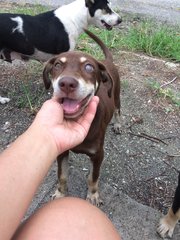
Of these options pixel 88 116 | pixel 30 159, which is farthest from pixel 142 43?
pixel 30 159

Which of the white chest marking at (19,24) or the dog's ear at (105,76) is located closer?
the dog's ear at (105,76)

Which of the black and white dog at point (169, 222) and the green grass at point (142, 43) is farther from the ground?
the black and white dog at point (169, 222)

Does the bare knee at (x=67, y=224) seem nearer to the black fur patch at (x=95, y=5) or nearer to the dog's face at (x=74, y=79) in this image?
the dog's face at (x=74, y=79)

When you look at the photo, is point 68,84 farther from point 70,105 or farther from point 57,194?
point 57,194

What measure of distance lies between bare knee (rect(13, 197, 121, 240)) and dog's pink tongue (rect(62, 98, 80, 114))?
518 millimetres

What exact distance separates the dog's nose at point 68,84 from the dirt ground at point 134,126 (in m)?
0.99

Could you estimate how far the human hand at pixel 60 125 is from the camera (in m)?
1.62

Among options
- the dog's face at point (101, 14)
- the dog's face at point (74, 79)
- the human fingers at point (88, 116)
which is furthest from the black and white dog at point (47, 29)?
the human fingers at point (88, 116)

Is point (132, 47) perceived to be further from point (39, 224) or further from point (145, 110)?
point (39, 224)

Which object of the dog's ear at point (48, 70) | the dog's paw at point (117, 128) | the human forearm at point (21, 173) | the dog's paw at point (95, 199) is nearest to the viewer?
the human forearm at point (21, 173)

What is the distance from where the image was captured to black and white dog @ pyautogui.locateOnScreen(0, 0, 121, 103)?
11.7ft

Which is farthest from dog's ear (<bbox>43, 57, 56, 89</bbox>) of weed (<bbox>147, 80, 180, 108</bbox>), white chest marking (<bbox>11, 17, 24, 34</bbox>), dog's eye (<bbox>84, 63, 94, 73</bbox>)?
weed (<bbox>147, 80, 180, 108</bbox>)

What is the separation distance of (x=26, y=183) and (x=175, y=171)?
1.68m

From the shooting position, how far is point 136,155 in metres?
2.89
